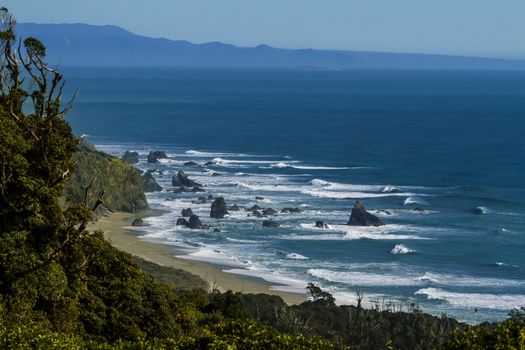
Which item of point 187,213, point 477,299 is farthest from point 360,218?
point 477,299

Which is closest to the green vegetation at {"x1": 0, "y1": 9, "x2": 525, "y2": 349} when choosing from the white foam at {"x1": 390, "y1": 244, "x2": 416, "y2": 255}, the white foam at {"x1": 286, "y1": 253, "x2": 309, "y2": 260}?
the white foam at {"x1": 286, "y1": 253, "x2": 309, "y2": 260}

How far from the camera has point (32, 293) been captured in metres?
28.1

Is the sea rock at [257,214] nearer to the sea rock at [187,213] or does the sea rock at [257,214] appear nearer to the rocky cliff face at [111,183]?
the sea rock at [187,213]

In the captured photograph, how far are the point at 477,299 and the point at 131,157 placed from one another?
63840mm

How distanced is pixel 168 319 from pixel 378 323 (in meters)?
18.1

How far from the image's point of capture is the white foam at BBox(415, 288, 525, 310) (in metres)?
55.1

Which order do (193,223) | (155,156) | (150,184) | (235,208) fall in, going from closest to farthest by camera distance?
(193,223)
(235,208)
(150,184)
(155,156)

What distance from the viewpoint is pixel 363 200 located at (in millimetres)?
88688

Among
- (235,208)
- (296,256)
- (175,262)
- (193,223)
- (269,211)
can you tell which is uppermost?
(269,211)

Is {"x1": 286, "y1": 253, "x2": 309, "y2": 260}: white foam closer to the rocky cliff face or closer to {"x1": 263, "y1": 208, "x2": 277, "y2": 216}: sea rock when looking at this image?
{"x1": 263, "y1": 208, "x2": 277, "y2": 216}: sea rock

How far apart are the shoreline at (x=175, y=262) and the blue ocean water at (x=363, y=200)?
1.26 m

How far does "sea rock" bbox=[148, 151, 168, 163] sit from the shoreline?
3245cm

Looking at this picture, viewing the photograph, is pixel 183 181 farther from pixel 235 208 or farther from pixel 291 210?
pixel 291 210

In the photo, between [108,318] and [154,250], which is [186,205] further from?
[108,318]
